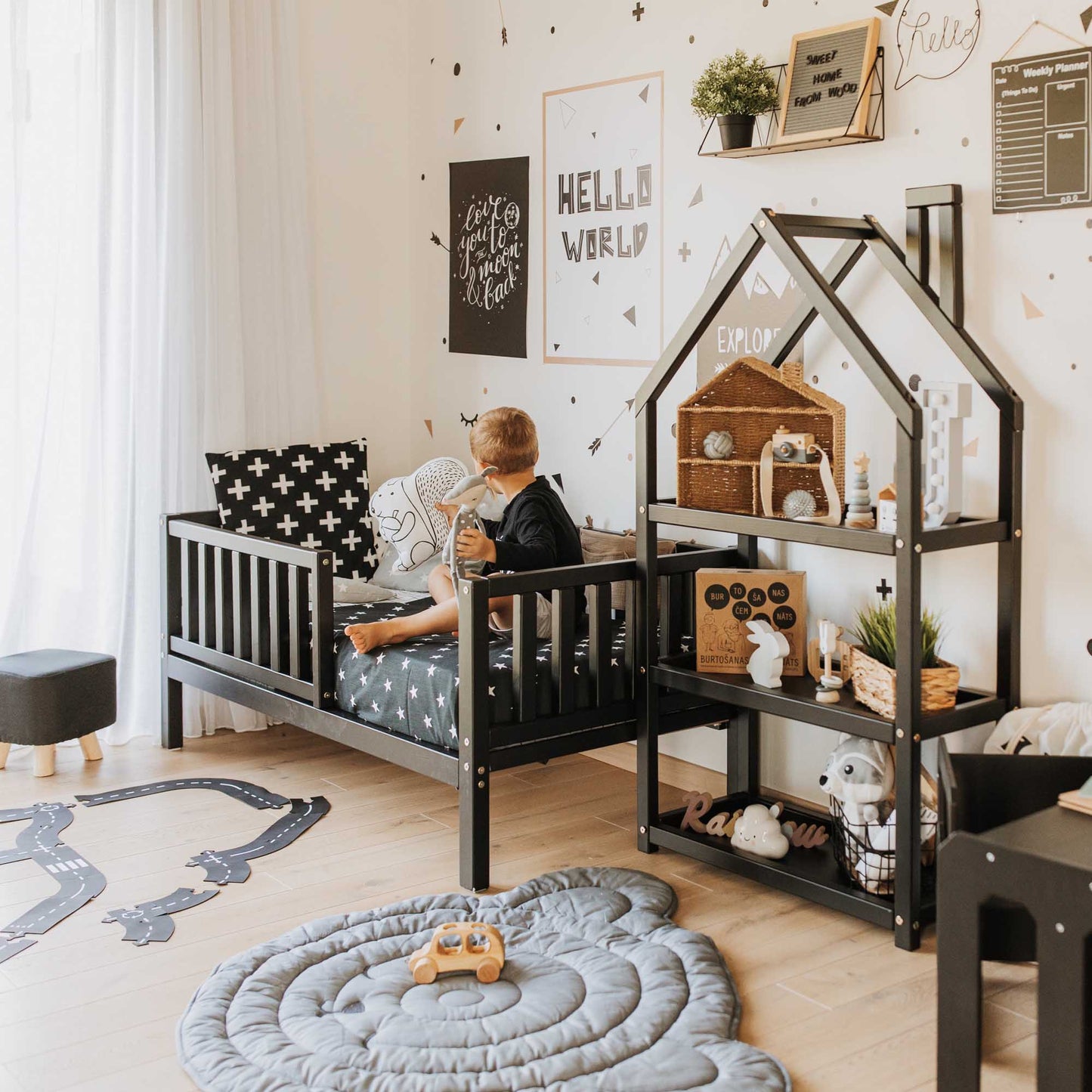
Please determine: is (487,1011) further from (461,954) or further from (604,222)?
(604,222)

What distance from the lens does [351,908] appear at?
263 cm

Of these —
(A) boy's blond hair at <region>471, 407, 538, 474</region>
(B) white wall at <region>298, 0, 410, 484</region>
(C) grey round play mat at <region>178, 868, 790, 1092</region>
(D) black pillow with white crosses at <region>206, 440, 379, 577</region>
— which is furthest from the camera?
(B) white wall at <region>298, 0, 410, 484</region>

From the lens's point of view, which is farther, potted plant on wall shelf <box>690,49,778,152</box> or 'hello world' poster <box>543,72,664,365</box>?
'hello world' poster <box>543,72,664,365</box>

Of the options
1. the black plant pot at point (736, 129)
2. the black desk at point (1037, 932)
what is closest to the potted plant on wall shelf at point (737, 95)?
the black plant pot at point (736, 129)

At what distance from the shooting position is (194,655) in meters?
3.68

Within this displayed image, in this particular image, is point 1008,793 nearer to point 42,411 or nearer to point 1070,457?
point 1070,457

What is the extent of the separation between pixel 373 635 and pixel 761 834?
3.33ft

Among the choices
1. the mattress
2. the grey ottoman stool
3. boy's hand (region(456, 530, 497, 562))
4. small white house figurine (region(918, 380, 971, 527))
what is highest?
small white house figurine (region(918, 380, 971, 527))

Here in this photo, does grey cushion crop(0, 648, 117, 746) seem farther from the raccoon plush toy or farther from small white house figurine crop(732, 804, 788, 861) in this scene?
the raccoon plush toy

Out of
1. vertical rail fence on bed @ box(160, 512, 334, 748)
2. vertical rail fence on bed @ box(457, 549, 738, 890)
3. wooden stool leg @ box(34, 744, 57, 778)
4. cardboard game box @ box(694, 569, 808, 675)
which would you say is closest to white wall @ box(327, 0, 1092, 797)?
cardboard game box @ box(694, 569, 808, 675)

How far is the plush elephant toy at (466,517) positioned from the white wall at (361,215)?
135cm

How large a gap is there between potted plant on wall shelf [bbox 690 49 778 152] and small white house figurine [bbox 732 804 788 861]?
1533 mm

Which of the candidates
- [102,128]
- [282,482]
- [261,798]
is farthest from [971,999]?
[102,128]

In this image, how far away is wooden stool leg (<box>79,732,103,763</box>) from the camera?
11.9ft
